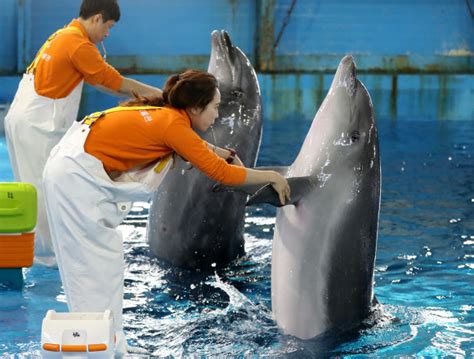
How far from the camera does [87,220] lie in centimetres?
500

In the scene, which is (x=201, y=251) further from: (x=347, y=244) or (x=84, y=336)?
(x=84, y=336)

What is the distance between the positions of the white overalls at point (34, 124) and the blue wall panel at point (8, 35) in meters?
9.30

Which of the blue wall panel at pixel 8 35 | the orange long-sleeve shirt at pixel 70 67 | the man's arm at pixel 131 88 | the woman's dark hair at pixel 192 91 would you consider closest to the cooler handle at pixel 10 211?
the orange long-sleeve shirt at pixel 70 67

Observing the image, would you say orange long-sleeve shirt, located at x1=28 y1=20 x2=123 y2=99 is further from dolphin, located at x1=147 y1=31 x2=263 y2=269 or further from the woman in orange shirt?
the woman in orange shirt

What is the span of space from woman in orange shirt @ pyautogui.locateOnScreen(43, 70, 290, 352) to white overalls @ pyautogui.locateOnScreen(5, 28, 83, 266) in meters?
1.66

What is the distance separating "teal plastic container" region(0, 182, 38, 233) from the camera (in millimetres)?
6348

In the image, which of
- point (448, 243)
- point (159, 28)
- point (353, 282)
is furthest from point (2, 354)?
point (159, 28)

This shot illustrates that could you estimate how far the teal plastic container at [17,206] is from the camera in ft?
20.8

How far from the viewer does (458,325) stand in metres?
6.05

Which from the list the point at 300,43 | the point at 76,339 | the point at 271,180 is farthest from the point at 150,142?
→ the point at 300,43

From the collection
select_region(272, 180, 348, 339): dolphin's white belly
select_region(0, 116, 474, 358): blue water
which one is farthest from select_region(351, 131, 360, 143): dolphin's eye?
select_region(0, 116, 474, 358): blue water

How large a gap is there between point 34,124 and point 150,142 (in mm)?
2037

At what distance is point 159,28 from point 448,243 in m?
9.29

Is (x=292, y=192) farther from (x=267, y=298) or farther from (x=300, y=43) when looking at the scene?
(x=300, y=43)
